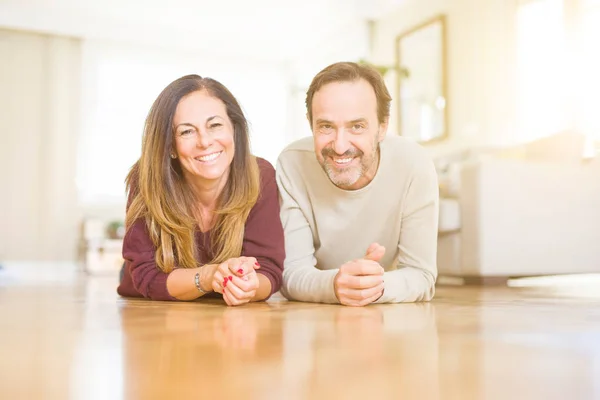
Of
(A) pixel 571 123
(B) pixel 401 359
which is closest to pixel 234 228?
(B) pixel 401 359

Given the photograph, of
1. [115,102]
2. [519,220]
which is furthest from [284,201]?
[115,102]

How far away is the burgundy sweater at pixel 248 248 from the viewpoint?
1690 millimetres

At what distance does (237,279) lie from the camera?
1.54 metres

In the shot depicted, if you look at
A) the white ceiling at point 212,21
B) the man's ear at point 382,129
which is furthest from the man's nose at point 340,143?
the white ceiling at point 212,21

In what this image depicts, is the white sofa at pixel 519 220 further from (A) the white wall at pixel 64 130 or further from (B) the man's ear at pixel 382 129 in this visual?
(A) the white wall at pixel 64 130

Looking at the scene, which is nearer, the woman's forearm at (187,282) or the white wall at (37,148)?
the woman's forearm at (187,282)

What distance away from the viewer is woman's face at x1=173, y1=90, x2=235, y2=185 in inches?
66.0

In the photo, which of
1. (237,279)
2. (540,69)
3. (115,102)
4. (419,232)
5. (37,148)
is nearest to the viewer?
(237,279)

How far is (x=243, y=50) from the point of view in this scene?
8.07 m

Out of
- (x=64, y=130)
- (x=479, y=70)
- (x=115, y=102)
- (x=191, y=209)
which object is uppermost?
(x=115, y=102)

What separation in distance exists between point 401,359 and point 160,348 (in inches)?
13.8

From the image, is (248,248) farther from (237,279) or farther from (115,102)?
(115,102)

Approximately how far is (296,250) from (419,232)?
37cm

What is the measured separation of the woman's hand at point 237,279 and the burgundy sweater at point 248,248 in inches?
4.3
